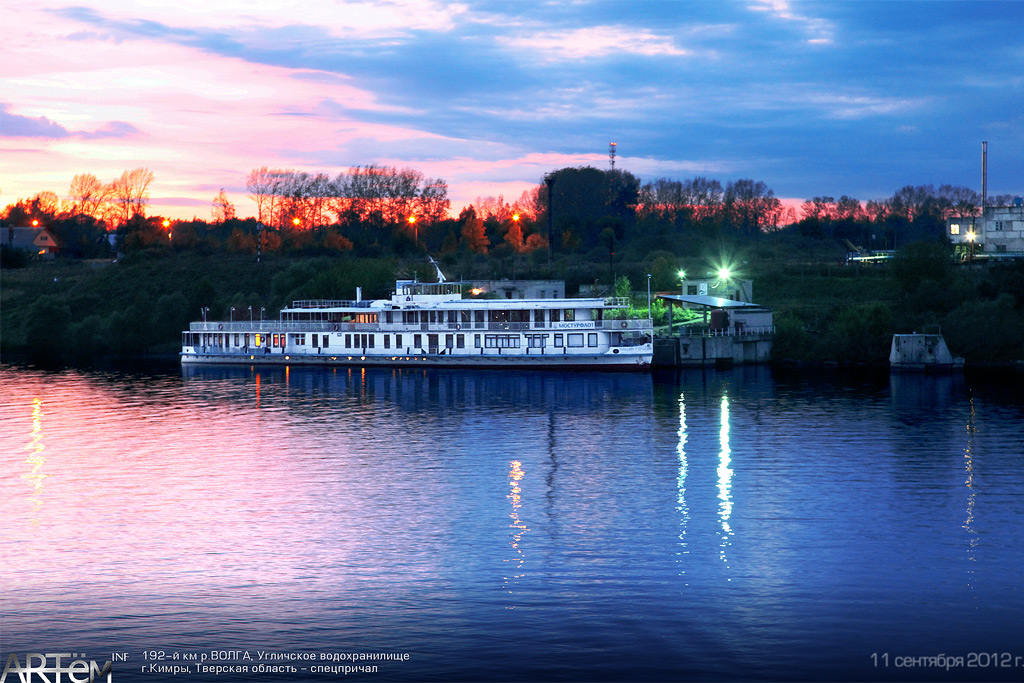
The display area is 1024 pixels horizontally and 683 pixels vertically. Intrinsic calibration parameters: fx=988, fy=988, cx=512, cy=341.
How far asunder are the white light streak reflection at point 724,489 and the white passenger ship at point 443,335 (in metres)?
31.2

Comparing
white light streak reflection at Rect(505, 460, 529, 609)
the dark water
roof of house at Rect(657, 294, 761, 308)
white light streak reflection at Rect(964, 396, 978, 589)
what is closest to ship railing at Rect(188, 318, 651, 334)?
roof of house at Rect(657, 294, 761, 308)

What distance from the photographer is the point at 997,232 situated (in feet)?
418

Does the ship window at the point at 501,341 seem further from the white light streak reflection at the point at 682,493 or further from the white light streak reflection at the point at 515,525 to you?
the white light streak reflection at the point at 515,525

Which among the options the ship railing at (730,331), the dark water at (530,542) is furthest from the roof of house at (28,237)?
the dark water at (530,542)

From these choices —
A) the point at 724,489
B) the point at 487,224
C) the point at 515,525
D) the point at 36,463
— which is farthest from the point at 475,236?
the point at 515,525

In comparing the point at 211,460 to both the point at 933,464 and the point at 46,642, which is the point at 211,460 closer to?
the point at 46,642

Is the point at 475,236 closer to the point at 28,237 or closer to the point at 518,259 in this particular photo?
the point at 518,259

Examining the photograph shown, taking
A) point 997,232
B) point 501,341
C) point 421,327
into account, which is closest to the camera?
point 501,341

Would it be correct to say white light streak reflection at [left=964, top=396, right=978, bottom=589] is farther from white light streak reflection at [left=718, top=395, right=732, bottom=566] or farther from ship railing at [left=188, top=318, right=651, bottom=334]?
ship railing at [left=188, top=318, right=651, bottom=334]

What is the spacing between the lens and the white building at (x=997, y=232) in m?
126

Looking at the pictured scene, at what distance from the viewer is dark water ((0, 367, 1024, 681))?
72.7 feet

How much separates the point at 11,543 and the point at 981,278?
97597 mm

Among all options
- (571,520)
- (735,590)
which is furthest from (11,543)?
(735,590)

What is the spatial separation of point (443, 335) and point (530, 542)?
61.7m
